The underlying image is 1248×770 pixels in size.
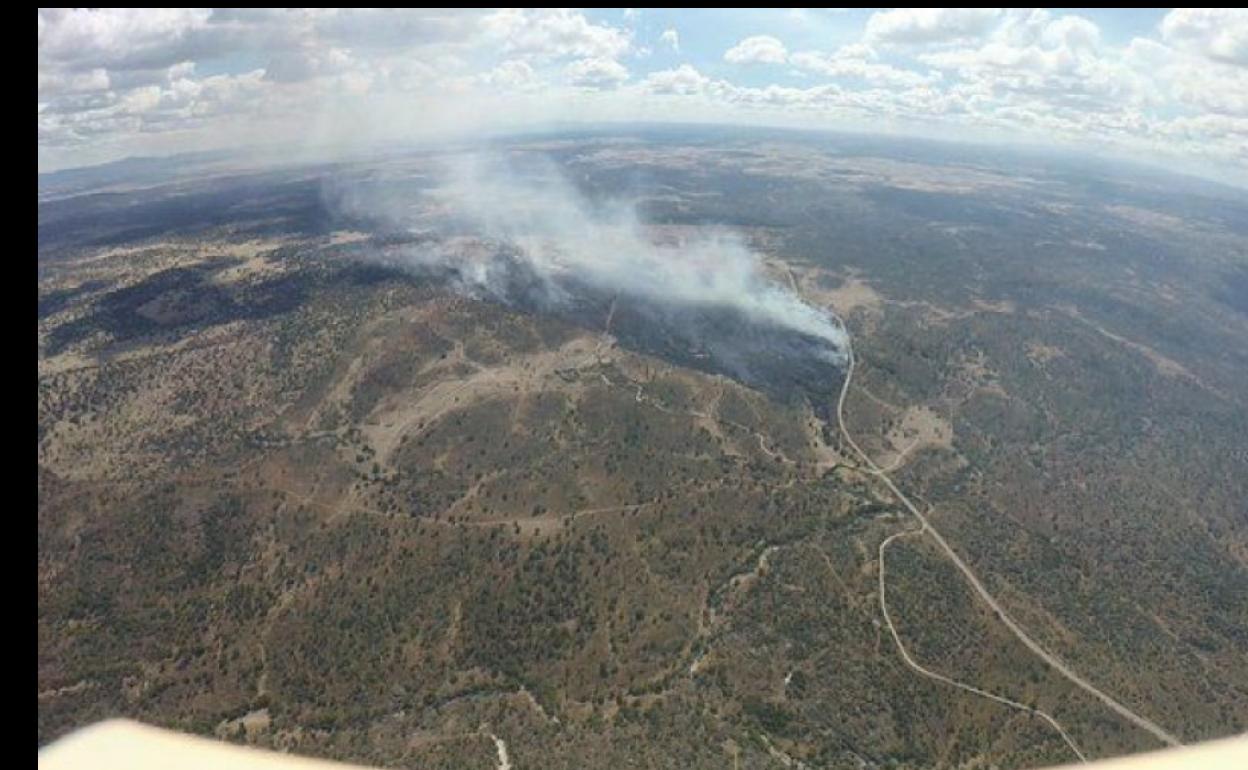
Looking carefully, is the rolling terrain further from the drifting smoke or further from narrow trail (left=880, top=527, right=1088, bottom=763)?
the drifting smoke

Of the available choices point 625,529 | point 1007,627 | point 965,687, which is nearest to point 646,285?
point 625,529

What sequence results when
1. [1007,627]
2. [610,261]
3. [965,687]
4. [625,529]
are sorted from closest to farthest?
[965,687], [1007,627], [625,529], [610,261]

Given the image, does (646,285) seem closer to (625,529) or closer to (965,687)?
(625,529)

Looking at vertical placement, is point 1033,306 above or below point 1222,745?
below

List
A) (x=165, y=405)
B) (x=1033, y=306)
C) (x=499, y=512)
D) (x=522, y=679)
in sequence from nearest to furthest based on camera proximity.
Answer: (x=522, y=679), (x=499, y=512), (x=165, y=405), (x=1033, y=306)

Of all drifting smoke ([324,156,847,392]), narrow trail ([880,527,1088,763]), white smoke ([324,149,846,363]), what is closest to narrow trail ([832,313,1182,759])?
narrow trail ([880,527,1088,763])

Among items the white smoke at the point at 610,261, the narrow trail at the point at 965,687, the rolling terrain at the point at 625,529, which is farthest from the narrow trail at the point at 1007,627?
the white smoke at the point at 610,261

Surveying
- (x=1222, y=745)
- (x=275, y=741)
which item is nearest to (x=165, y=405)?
(x=275, y=741)

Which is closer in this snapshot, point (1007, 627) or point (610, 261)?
point (1007, 627)
